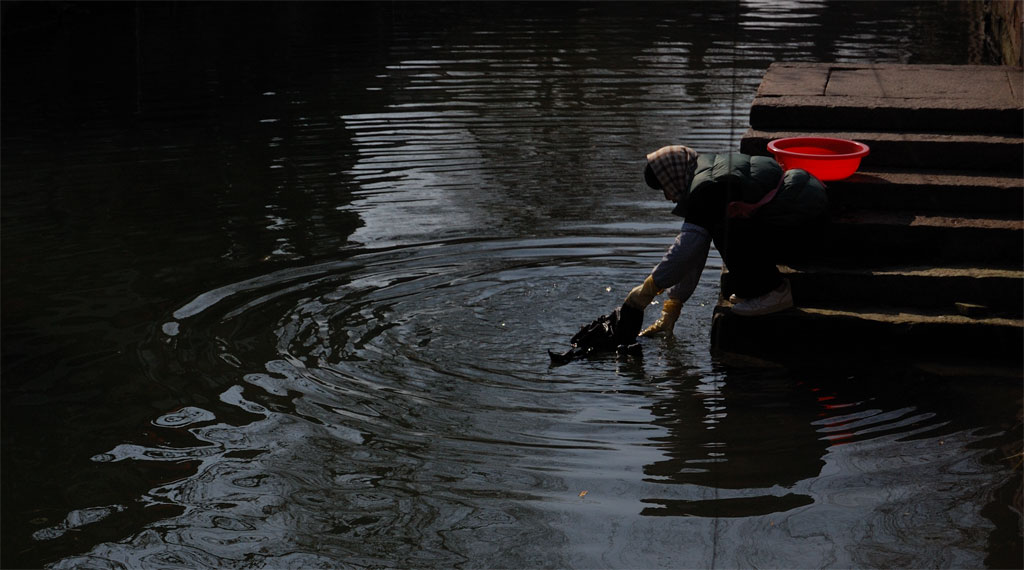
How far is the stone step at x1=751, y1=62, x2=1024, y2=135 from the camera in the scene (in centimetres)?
718

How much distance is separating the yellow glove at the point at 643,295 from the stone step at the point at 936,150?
1.30m

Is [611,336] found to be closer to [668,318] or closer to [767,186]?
[668,318]

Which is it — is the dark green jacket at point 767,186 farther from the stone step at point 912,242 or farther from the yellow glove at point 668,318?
the yellow glove at point 668,318

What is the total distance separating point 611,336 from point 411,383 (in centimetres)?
122

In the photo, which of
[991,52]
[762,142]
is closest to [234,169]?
[762,142]

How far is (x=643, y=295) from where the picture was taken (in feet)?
20.9

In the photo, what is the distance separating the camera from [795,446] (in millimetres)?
5285

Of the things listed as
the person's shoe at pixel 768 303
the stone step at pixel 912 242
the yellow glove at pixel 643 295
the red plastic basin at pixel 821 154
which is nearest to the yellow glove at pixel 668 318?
the yellow glove at pixel 643 295

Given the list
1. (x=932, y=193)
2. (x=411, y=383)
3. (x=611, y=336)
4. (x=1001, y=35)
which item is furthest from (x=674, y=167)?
(x=1001, y=35)

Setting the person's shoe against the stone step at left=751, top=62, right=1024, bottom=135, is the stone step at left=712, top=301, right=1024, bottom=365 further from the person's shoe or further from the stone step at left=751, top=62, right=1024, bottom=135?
the stone step at left=751, top=62, right=1024, bottom=135

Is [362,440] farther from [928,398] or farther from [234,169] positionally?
[234,169]

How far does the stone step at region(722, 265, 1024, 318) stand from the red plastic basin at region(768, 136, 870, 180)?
578mm

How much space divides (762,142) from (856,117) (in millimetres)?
819

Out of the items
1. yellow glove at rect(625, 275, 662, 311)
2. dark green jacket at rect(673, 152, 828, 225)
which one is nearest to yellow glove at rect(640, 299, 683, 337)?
yellow glove at rect(625, 275, 662, 311)
